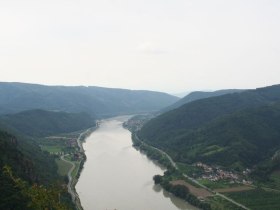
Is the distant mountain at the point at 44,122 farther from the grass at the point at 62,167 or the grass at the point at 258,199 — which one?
the grass at the point at 258,199

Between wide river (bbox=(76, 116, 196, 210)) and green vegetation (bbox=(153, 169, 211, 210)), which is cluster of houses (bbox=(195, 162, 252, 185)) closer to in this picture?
green vegetation (bbox=(153, 169, 211, 210))

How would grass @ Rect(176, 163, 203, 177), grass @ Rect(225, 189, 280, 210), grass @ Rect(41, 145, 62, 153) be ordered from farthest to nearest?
grass @ Rect(41, 145, 62, 153) < grass @ Rect(176, 163, 203, 177) < grass @ Rect(225, 189, 280, 210)

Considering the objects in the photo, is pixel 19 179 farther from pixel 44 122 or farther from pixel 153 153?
pixel 44 122

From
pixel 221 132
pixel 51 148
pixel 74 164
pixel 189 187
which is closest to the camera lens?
pixel 189 187

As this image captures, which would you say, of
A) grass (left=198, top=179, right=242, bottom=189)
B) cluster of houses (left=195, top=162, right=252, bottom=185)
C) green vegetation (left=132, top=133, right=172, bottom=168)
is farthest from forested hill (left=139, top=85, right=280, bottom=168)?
Answer: grass (left=198, top=179, right=242, bottom=189)

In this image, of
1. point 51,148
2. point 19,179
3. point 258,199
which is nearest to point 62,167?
point 51,148

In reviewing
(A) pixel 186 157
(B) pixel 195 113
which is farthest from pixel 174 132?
(A) pixel 186 157

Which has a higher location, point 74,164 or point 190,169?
point 190,169
